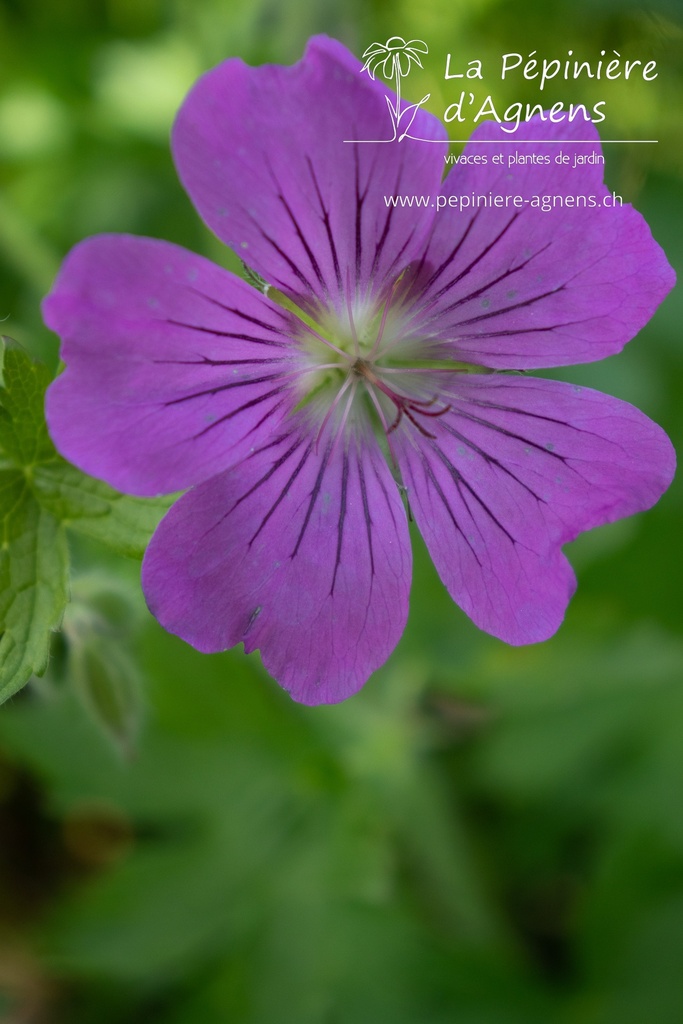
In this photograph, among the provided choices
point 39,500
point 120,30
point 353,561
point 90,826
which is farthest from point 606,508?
point 120,30

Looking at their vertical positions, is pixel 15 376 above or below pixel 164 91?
below

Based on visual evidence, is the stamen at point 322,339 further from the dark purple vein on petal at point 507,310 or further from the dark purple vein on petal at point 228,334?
the dark purple vein on petal at point 507,310

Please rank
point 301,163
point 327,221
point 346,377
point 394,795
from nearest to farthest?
point 301,163, point 327,221, point 346,377, point 394,795

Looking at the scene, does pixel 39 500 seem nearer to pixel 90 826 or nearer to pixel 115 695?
pixel 115 695

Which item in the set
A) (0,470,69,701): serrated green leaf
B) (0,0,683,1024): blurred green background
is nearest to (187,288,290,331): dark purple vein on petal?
(0,470,69,701): serrated green leaf

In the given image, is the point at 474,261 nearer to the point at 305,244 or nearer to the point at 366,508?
the point at 305,244

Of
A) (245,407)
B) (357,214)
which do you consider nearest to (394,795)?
(245,407)

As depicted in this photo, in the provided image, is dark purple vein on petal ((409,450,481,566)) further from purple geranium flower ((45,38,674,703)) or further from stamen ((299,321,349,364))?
stamen ((299,321,349,364))
